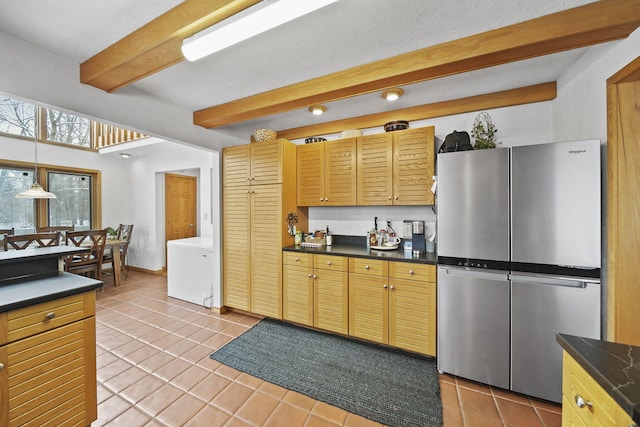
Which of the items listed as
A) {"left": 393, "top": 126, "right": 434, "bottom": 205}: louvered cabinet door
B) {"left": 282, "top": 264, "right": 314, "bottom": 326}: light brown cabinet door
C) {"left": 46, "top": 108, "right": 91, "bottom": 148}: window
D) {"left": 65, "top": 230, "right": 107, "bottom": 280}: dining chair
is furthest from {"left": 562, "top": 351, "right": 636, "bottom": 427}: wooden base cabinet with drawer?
{"left": 46, "top": 108, "right": 91, "bottom": 148}: window

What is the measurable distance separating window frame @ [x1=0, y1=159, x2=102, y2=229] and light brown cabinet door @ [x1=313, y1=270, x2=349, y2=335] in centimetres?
505

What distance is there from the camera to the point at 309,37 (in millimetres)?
1562

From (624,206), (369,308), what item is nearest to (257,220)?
(369,308)

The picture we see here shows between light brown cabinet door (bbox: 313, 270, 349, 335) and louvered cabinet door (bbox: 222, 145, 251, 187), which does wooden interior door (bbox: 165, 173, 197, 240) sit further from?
light brown cabinet door (bbox: 313, 270, 349, 335)

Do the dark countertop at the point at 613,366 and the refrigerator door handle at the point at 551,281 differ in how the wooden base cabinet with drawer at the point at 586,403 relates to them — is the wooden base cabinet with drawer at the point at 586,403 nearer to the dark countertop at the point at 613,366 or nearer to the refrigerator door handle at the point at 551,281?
the dark countertop at the point at 613,366

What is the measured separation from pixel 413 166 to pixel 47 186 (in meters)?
6.03

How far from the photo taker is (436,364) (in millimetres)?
2066

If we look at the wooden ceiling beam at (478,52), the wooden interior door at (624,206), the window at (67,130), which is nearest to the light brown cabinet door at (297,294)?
the wooden ceiling beam at (478,52)

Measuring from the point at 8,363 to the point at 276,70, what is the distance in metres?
2.33

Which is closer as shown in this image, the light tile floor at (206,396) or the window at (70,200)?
the light tile floor at (206,396)

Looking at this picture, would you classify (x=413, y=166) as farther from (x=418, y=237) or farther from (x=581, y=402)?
(x=581, y=402)

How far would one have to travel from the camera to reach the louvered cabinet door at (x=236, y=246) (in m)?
2.94

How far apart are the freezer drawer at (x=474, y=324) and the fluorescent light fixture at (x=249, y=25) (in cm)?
193

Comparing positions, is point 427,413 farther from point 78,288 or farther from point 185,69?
point 185,69
